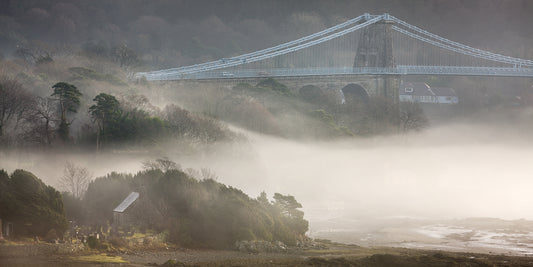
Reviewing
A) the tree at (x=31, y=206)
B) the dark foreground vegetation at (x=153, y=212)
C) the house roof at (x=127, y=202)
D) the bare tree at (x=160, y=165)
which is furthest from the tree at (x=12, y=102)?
the tree at (x=31, y=206)

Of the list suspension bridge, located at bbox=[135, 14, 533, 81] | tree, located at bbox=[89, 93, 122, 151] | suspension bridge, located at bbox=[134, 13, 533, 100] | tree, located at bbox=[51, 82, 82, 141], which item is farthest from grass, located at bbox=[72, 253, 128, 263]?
suspension bridge, located at bbox=[135, 14, 533, 81]

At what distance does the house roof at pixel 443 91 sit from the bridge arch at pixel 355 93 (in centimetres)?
3169

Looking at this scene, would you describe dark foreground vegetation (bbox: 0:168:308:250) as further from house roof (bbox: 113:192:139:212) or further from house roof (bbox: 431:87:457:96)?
house roof (bbox: 431:87:457:96)

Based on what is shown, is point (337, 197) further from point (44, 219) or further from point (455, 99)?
point (455, 99)

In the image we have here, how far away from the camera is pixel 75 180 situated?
1661 inches

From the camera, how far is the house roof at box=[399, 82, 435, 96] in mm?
129250

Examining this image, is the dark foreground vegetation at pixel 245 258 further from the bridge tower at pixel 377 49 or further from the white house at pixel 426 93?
the white house at pixel 426 93

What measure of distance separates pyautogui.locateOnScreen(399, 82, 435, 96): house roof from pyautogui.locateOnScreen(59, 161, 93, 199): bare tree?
305 ft

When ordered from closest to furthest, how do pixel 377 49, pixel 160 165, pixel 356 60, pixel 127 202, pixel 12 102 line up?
pixel 127 202, pixel 160 165, pixel 12 102, pixel 377 49, pixel 356 60

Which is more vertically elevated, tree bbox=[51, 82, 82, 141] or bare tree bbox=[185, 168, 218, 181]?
tree bbox=[51, 82, 82, 141]

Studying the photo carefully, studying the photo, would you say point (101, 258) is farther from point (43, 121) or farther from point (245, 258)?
point (43, 121)

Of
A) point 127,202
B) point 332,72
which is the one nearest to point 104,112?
point 127,202

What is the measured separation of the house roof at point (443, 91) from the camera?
134663mm

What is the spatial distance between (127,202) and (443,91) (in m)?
107
